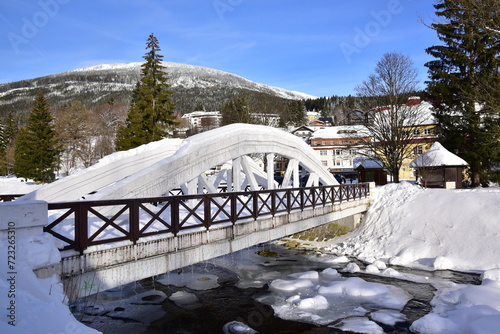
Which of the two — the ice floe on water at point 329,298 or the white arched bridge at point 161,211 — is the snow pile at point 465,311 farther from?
the white arched bridge at point 161,211

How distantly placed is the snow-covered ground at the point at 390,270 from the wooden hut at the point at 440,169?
4114 millimetres

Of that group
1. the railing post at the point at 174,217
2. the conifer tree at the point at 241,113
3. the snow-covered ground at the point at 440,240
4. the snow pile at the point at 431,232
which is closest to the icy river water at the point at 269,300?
the snow-covered ground at the point at 440,240

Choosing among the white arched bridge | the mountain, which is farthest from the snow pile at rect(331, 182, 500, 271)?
the mountain

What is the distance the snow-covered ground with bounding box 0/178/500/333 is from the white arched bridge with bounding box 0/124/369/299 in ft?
2.37

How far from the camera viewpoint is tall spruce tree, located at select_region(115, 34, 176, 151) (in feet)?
100

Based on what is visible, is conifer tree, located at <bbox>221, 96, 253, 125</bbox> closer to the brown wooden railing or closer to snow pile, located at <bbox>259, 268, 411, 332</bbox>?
the brown wooden railing

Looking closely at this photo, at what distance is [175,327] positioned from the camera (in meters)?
9.03

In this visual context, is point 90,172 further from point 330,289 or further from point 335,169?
point 335,169

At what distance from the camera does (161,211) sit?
25.0 feet

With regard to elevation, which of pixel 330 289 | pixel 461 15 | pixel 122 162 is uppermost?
pixel 461 15

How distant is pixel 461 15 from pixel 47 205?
1567 centimetres

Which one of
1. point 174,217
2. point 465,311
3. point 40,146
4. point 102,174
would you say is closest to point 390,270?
point 465,311

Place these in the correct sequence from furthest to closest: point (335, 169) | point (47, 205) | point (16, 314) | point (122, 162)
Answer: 1. point (335, 169)
2. point (122, 162)
3. point (47, 205)
4. point (16, 314)

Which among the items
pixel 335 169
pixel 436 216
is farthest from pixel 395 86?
pixel 335 169
